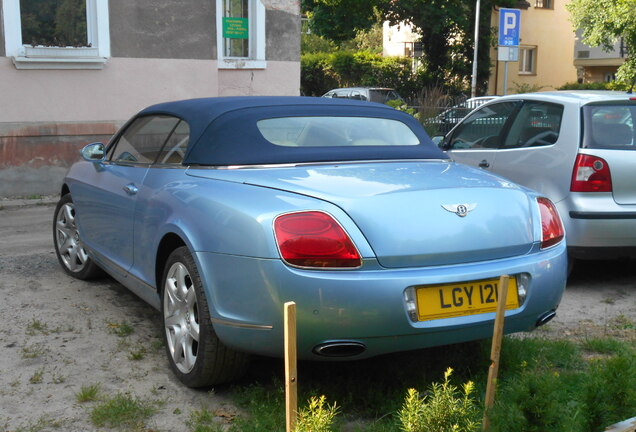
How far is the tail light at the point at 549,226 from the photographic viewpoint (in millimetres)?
4105

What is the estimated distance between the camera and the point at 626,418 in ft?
10.1

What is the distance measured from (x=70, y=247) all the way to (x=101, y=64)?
622 cm

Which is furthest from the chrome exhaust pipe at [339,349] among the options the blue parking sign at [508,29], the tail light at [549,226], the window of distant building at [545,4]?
the window of distant building at [545,4]

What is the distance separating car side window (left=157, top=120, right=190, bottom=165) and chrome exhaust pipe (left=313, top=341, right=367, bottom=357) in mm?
1567

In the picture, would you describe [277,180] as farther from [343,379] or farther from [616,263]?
[616,263]

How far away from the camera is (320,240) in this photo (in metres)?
3.55

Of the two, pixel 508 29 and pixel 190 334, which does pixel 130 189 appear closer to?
pixel 190 334

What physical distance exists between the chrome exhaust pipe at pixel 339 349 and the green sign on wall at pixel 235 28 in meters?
10.6

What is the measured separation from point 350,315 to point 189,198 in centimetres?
116

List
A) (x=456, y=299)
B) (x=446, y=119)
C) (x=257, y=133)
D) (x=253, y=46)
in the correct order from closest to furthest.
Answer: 1. (x=456, y=299)
2. (x=257, y=133)
3. (x=253, y=46)
4. (x=446, y=119)

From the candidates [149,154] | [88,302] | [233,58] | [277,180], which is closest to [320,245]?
[277,180]

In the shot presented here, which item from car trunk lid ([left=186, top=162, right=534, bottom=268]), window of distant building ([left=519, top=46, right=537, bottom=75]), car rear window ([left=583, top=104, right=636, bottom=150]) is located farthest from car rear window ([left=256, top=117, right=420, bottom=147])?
window of distant building ([left=519, top=46, right=537, bottom=75])

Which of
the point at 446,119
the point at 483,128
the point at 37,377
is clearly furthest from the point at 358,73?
the point at 37,377

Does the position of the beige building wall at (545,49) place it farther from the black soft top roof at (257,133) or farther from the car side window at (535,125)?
the black soft top roof at (257,133)
